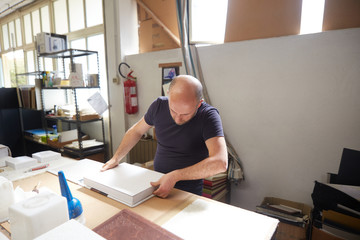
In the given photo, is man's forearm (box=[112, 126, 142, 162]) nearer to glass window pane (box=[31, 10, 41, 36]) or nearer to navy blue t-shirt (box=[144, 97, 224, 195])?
navy blue t-shirt (box=[144, 97, 224, 195])

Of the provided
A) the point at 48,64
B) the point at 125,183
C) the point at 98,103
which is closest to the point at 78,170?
the point at 125,183

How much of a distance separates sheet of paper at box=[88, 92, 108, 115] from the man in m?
1.57

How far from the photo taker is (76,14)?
3625mm

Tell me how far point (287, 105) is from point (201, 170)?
109 cm

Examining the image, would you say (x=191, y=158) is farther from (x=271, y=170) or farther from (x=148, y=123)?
(x=271, y=170)

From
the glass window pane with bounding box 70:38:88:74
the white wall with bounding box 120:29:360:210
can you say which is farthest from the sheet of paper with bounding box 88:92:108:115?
the white wall with bounding box 120:29:360:210

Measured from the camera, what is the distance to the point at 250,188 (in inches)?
80.7

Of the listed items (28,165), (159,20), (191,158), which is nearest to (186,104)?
(191,158)

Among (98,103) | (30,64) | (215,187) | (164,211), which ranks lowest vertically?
(215,187)

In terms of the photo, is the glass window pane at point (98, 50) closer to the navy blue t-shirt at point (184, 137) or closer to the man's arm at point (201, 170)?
the navy blue t-shirt at point (184, 137)

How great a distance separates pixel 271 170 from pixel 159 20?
6.81 feet

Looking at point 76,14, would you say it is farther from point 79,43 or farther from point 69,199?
point 69,199

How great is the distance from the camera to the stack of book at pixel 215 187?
1926mm

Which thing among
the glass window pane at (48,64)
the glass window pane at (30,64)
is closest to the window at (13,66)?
the glass window pane at (30,64)
